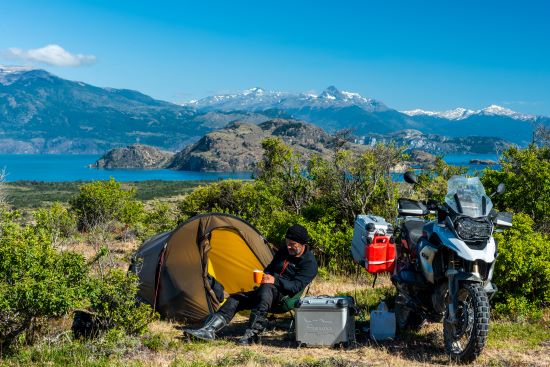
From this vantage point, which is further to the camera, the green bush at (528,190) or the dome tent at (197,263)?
the green bush at (528,190)

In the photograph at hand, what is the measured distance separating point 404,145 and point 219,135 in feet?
615

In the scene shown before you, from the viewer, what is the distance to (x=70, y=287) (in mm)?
5945

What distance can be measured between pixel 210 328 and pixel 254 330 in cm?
58

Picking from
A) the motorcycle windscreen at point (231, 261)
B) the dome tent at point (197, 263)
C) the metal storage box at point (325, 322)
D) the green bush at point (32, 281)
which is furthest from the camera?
the motorcycle windscreen at point (231, 261)

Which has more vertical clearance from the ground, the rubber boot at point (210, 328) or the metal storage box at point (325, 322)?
the metal storage box at point (325, 322)

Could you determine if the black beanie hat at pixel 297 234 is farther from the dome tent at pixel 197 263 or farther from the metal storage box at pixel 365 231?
the dome tent at pixel 197 263

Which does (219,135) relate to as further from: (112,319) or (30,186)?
(112,319)

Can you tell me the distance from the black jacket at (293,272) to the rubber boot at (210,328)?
34.5 inches

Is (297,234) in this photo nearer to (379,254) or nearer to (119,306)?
(379,254)

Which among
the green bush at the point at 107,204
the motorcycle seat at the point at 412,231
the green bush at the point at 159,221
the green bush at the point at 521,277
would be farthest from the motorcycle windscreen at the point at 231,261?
the green bush at the point at 107,204

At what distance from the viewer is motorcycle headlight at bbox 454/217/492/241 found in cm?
538

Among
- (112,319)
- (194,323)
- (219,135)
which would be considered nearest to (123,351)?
(112,319)

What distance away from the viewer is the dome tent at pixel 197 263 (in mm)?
8195

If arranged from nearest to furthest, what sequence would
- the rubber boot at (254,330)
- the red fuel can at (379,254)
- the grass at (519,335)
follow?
the grass at (519,335)
the rubber boot at (254,330)
the red fuel can at (379,254)
